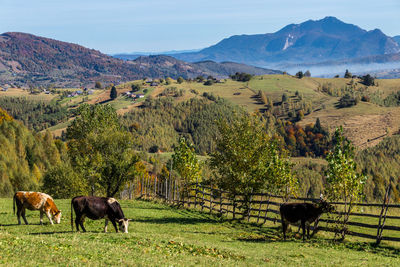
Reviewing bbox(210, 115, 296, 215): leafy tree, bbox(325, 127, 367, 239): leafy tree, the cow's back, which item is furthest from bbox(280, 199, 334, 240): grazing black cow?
the cow's back

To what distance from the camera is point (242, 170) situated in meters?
30.5

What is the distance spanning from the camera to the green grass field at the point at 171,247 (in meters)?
12.3

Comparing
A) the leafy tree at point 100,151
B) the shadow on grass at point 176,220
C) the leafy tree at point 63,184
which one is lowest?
the leafy tree at point 63,184

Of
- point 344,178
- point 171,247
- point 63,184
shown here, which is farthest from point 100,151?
point 171,247

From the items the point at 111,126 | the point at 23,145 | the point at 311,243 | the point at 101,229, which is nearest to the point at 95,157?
the point at 111,126

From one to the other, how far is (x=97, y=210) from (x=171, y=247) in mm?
5979

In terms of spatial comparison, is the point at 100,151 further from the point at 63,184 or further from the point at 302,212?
the point at 302,212

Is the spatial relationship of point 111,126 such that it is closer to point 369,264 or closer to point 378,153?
point 369,264

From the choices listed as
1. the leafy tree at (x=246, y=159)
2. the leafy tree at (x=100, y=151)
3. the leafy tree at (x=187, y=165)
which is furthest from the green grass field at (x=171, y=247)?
the leafy tree at (x=187, y=165)

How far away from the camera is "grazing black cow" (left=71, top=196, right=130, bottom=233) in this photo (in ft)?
65.1

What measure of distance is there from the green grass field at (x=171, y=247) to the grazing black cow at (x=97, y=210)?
986 millimetres

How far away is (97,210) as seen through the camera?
1997 centimetres

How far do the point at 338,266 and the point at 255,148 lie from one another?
15609 mm

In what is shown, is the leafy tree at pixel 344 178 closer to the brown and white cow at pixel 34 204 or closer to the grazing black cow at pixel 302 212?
the grazing black cow at pixel 302 212
